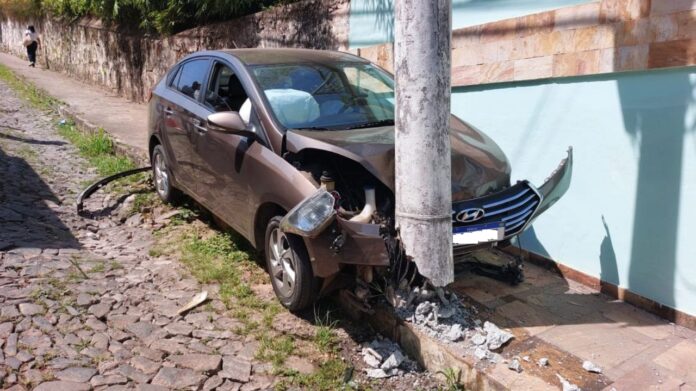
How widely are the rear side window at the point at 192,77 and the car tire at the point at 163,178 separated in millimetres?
772

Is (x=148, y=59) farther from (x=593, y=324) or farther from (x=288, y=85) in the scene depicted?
(x=593, y=324)

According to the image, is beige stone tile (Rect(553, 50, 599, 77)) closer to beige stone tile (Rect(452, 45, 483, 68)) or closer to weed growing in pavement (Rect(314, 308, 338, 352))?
beige stone tile (Rect(452, 45, 483, 68))

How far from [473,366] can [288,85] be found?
2.46 m

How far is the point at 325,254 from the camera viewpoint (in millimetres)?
3418

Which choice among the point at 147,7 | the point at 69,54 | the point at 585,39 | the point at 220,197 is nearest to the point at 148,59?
the point at 147,7

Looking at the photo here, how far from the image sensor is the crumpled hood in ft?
11.7

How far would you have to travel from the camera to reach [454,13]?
18.4 feet

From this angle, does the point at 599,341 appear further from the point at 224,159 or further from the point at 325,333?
the point at 224,159

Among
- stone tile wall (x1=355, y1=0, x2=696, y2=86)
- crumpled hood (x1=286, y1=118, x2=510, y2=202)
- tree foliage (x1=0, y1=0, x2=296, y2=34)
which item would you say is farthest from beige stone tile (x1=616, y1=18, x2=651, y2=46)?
tree foliage (x1=0, y1=0, x2=296, y2=34)

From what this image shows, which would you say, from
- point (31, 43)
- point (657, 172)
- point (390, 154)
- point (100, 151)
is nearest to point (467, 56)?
point (657, 172)

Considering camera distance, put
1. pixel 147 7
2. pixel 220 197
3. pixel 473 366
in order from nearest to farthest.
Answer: pixel 473 366 → pixel 220 197 → pixel 147 7

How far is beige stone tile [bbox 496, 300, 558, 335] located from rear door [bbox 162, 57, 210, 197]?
2.85m

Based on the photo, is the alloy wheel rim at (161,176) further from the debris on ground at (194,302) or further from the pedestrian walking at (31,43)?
the pedestrian walking at (31,43)

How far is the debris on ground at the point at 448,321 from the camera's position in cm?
338
